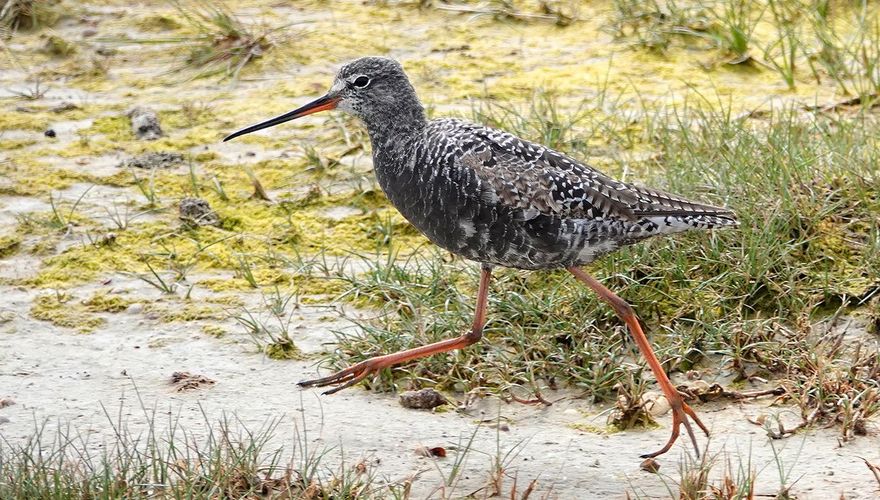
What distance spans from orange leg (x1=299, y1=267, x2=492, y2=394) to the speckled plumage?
0.31 meters

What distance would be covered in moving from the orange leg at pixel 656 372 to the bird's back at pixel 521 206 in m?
0.16

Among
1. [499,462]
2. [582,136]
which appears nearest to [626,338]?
[499,462]

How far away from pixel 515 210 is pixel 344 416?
116 centimetres

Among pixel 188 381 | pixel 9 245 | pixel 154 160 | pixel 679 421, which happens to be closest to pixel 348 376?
pixel 188 381

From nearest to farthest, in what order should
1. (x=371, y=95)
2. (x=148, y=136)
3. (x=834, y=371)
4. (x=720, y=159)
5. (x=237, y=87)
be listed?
(x=834, y=371) → (x=371, y=95) → (x=720, y=159) → (x=148, y=136) → (x=237, y=87)

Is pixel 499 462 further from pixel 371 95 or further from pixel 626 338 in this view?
pixel 371 95

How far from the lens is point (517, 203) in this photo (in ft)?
17.2

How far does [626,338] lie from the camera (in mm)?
5809

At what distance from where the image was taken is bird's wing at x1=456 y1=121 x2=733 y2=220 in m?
5.26

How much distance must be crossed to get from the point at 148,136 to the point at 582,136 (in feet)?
9.23

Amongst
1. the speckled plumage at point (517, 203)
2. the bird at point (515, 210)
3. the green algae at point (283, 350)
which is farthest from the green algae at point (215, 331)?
the speckled plumage at point (517, 203)

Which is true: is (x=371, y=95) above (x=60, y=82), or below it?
above

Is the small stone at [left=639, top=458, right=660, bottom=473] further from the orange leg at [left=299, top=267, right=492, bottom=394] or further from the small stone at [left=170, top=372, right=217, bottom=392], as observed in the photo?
the small stone at [left=170, top=372, right=217, bottom=392]

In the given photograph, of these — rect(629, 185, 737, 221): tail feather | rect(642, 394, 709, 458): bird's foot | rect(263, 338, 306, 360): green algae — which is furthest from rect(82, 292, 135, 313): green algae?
rect(642, 394, 709, 458): bird's foot
